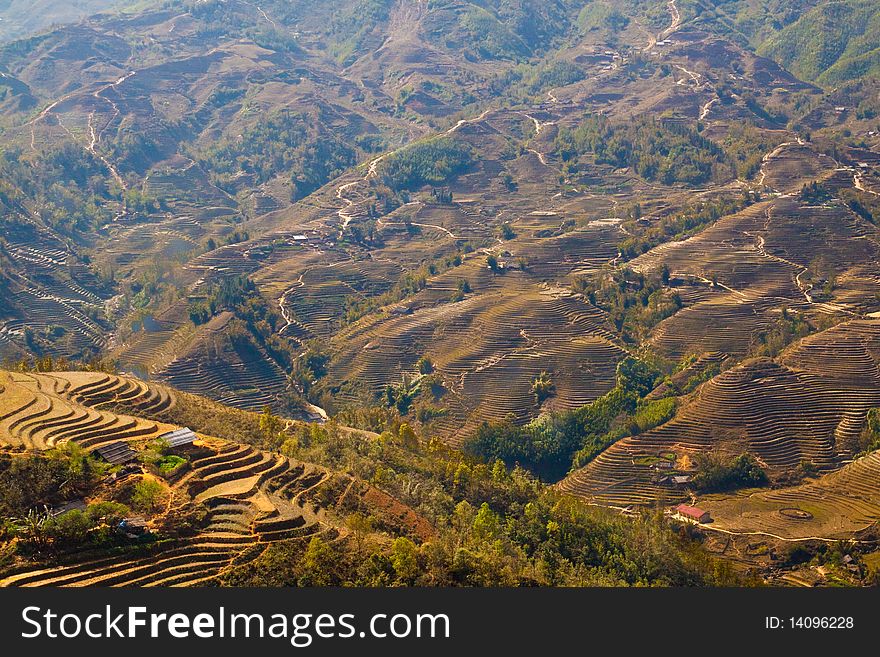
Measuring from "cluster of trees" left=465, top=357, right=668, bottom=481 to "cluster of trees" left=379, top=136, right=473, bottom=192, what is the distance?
62.2m

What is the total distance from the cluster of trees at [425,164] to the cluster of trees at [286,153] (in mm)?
14860

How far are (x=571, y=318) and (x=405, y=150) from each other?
57.5 m

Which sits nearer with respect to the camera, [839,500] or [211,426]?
[211,426]

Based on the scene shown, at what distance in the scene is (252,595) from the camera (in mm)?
21375

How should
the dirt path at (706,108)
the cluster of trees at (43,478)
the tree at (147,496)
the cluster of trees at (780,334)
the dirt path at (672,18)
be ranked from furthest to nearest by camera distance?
the dirt path at (672,18), the dirt path at (706,108), the cluster of trees at (780,334), the tree at (147,496), the cluster of trees at (43,478)

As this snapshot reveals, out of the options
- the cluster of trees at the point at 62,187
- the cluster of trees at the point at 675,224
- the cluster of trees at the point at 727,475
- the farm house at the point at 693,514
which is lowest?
the farm house at the point at 693,514

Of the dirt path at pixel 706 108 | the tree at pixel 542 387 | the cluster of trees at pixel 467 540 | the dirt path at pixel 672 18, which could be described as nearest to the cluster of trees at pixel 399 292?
the tree at pixel 542 387

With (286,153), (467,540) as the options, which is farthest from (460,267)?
(286,153)

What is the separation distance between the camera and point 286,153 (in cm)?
13825

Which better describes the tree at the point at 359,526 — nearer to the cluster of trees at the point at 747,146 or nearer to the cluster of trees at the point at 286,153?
the cluster of trees at the point at 747,146

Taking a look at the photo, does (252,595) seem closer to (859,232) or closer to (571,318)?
(571,318)

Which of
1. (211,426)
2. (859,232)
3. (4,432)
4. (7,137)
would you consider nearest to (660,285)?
(859,232)

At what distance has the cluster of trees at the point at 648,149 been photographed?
117m

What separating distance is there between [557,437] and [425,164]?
224 feet
